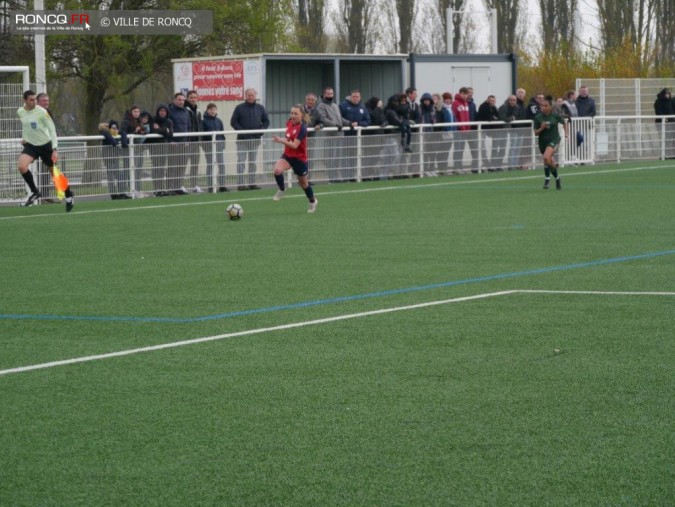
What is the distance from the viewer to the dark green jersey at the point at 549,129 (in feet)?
80.1

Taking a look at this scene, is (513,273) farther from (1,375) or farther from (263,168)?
(263,168)

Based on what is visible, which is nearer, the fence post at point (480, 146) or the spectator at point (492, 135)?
the fence post at point (480, 146)

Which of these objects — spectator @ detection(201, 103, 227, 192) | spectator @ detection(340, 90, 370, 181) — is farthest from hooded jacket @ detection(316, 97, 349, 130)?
spectator @ detection(201, 103, 227, 192)

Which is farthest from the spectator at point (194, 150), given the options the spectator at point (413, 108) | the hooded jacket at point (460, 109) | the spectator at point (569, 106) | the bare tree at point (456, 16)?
the bare tree at point (456, 16)

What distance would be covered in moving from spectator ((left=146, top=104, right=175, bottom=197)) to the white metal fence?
0.02m

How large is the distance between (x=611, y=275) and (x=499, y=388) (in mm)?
5061

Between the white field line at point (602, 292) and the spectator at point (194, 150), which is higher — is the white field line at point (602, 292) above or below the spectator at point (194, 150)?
below

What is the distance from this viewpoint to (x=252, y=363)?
26.2 feet

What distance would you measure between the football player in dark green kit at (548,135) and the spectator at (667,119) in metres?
11.8

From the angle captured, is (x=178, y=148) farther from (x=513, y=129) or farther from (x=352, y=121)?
(x=513, y=129)

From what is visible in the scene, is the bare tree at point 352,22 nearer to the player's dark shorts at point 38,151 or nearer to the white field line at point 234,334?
the player's dark shorts at point 38,151

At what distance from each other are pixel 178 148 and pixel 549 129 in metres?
6.74

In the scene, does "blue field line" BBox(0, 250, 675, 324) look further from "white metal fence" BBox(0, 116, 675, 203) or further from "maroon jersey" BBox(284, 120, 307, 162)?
"white metal fence" BBox(0, 116, 675, 203)

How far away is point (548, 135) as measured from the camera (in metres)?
24.5
